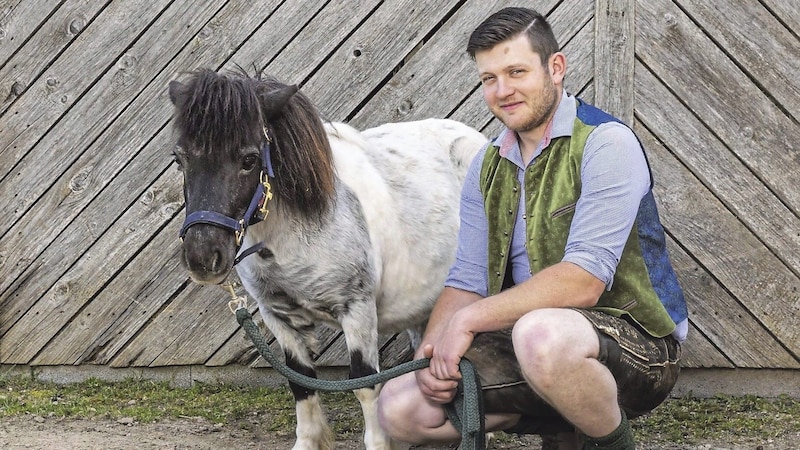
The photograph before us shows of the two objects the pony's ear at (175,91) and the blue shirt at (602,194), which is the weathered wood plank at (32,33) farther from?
the blue shirt at (602,194)

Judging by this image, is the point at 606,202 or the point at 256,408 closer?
the point at 606,202

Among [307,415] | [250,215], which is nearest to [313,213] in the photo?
[250,215]

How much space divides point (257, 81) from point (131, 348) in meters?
2.26

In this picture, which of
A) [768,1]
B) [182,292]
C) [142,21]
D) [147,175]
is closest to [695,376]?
[768,1]

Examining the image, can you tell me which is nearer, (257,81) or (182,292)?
(257,81)

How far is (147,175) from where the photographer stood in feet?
15.4

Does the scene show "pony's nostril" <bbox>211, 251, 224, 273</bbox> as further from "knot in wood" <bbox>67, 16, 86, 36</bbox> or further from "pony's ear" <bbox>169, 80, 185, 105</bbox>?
"knot in wood" <bbox>67, 16, 86, 36</bbox>

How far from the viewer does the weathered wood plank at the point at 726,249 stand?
173 inches

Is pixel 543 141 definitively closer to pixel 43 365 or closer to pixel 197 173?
pixel 197 173

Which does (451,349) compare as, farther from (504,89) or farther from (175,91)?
(175,91)

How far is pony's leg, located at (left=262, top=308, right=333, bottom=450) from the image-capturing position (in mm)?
3598

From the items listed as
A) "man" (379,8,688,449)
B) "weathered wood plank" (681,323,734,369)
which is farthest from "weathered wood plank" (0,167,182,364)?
"weathered wood plank" (681,323,734,369)

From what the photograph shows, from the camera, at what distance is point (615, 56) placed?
14.6 feet

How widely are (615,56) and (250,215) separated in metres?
2.28
